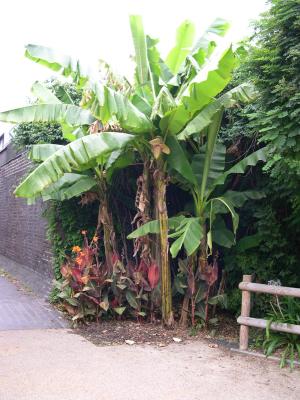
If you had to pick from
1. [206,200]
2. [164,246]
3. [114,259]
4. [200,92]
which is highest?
[200,92]

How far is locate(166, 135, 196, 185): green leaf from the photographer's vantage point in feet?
22.7

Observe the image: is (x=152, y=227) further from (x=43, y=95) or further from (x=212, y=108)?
(x=43, y=95)

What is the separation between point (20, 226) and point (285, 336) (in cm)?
853

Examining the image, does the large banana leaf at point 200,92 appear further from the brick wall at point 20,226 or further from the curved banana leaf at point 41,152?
the brick wall at point 20,226

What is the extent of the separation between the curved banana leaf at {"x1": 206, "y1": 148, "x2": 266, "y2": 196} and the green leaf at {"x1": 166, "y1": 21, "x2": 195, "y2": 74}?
6.46ft

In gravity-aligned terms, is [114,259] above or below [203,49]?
below

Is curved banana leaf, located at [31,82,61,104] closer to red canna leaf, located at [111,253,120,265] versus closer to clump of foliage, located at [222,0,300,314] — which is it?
red canna leaf, located at [111,253,120,265]

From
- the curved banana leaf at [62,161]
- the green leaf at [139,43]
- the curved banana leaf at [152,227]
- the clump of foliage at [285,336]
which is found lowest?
the clump of foliage at [285,336]

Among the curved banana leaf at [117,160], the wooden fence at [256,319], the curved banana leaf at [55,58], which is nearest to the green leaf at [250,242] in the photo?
the wooden fence at [256,319]

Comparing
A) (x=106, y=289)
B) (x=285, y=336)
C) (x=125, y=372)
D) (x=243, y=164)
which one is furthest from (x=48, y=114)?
(x=285, y=336)

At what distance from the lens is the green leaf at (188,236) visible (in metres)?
6.36

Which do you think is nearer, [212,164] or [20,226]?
[212,164]

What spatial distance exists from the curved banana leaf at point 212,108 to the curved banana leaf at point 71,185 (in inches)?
75.2

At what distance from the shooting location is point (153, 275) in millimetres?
7250
